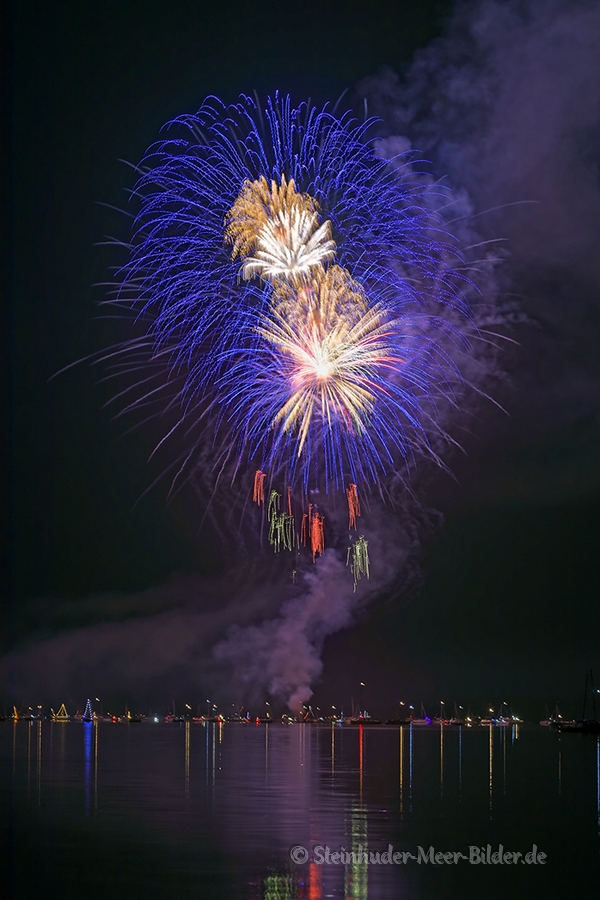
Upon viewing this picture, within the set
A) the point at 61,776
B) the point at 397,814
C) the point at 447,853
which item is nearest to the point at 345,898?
the point at 447,853

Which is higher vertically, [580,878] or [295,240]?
[295,240]

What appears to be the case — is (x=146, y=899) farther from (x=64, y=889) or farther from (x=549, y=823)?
(x=549, y=823)

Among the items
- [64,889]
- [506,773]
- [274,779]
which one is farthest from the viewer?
[506,773]

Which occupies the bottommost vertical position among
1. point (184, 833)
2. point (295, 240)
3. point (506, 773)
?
point (506, 773)

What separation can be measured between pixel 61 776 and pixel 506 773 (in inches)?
1194

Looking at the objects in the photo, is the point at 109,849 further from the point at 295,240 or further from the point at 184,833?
the point at 295,240

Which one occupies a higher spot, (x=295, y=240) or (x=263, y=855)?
(x=295, y=240)

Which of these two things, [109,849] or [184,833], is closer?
[109,849]

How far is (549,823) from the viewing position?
37969 millimetres

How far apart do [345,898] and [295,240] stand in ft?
86.1

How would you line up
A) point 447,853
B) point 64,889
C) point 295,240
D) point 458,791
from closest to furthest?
1. point 64,889
2. point 447,853
3. point 295,240
4. point 458,791

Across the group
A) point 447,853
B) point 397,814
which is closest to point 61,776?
point 397,814

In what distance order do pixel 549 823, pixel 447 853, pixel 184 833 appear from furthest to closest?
1. pixel 549 823
2. pixel 184 833
3. pixel 447 853

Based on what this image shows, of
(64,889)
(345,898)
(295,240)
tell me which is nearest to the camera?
(345,898)
